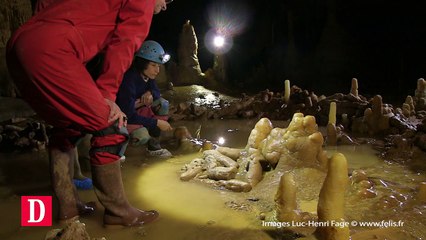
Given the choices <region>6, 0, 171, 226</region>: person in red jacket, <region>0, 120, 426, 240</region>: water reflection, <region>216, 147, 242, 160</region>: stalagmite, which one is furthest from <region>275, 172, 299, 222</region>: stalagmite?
<region>216, 147, 242, 160</region>: stalagmite

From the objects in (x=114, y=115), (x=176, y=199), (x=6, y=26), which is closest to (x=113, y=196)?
(x=114, y=115)

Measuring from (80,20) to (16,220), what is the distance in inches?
64.6

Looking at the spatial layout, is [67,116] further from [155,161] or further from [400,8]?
[400,8]

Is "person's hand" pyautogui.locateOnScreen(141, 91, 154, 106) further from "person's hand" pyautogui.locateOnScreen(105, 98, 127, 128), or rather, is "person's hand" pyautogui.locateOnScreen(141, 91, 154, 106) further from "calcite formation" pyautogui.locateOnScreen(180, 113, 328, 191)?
"person's hand" pyautogui.locateOnScreen(105, 98, 127, 128)

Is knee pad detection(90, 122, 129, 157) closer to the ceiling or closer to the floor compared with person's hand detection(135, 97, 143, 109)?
closer to the ceiling

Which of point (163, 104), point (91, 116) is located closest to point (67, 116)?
point (91, 116)

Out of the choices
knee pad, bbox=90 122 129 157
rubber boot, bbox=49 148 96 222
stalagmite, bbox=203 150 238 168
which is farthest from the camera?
stalagmite, bbox=203 150 238 168

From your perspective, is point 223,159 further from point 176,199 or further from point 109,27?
point 109,27

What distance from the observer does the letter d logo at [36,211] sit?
2832mm

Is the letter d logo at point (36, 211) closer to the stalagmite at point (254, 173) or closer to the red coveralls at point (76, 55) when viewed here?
the red coveralls at point (76, 55)

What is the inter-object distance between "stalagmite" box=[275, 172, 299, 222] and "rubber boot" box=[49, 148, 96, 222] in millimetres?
1531

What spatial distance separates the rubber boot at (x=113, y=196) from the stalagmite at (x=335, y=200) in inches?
51.0

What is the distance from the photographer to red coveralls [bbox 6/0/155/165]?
7.39 feet

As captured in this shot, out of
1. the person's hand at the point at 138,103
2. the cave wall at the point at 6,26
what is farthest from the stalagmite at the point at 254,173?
the cave wall at the point at 6,26
